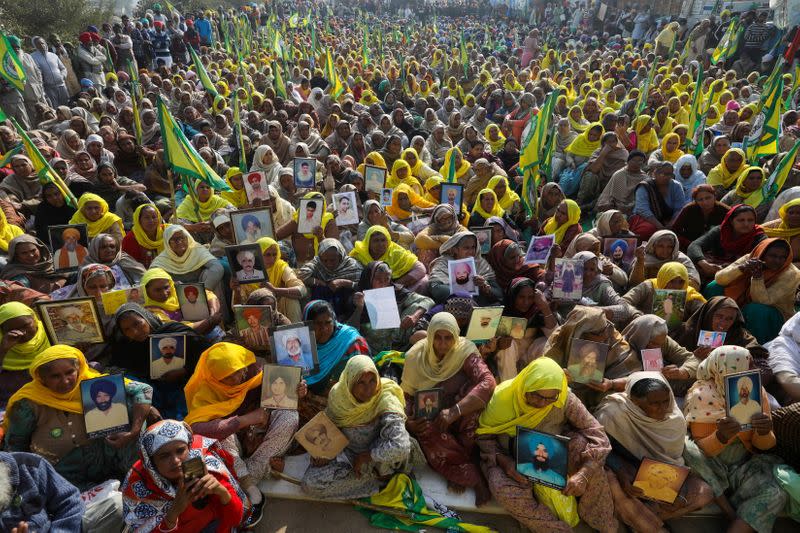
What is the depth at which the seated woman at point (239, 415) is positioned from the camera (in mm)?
3133

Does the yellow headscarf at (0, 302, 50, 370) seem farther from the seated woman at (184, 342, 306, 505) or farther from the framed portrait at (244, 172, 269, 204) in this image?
the framed portrait at (244, 172, 269, 204)

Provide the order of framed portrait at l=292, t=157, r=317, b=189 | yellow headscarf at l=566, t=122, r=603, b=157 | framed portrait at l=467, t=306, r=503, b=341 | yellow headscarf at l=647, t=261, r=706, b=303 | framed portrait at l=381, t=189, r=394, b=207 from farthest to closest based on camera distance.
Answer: yellow headscarf at l=566, t=122, r=603, b=157, framed portrait at l=292, t=157, r=317, b=189, framed portrait at l=381, t=189, r=394, b=207, yellow headscarf at l=647, t=261, r=706, b=303, framed portrait at l=467, t=306, r=503, b=341

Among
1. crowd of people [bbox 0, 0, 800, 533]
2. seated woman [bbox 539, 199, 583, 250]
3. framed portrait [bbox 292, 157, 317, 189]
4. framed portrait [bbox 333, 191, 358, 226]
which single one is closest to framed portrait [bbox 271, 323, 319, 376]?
crowd of people [bbox 0, 0, 800, 533]

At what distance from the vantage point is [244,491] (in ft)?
10.4

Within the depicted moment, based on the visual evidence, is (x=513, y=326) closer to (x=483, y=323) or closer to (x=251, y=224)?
(x=483, y=323)

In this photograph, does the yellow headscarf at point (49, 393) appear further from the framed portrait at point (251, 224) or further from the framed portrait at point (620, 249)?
the framed portrait at point (620, 249)

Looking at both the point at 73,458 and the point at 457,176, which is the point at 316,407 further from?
the point at 457,176

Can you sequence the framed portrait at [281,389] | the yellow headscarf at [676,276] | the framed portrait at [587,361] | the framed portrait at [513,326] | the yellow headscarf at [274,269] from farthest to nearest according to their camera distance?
the yellow headscarf at [274,269]
the yellow headscarf at [676,276]
the framed portrait at [513,326]
the framed portrait at [587,361]
the framed portrait at [281,389]

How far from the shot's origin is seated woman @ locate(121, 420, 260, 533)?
8.07ft

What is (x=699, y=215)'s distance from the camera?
5527 millimetres

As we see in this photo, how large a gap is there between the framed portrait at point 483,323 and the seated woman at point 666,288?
1376mm

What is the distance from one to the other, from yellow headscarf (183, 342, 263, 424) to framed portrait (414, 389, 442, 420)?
111 cm

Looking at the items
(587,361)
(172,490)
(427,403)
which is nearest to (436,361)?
(427,403)

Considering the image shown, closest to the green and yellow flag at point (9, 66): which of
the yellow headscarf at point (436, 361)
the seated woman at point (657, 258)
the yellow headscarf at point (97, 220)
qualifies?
the yellow headscarf at point (97, 220)
